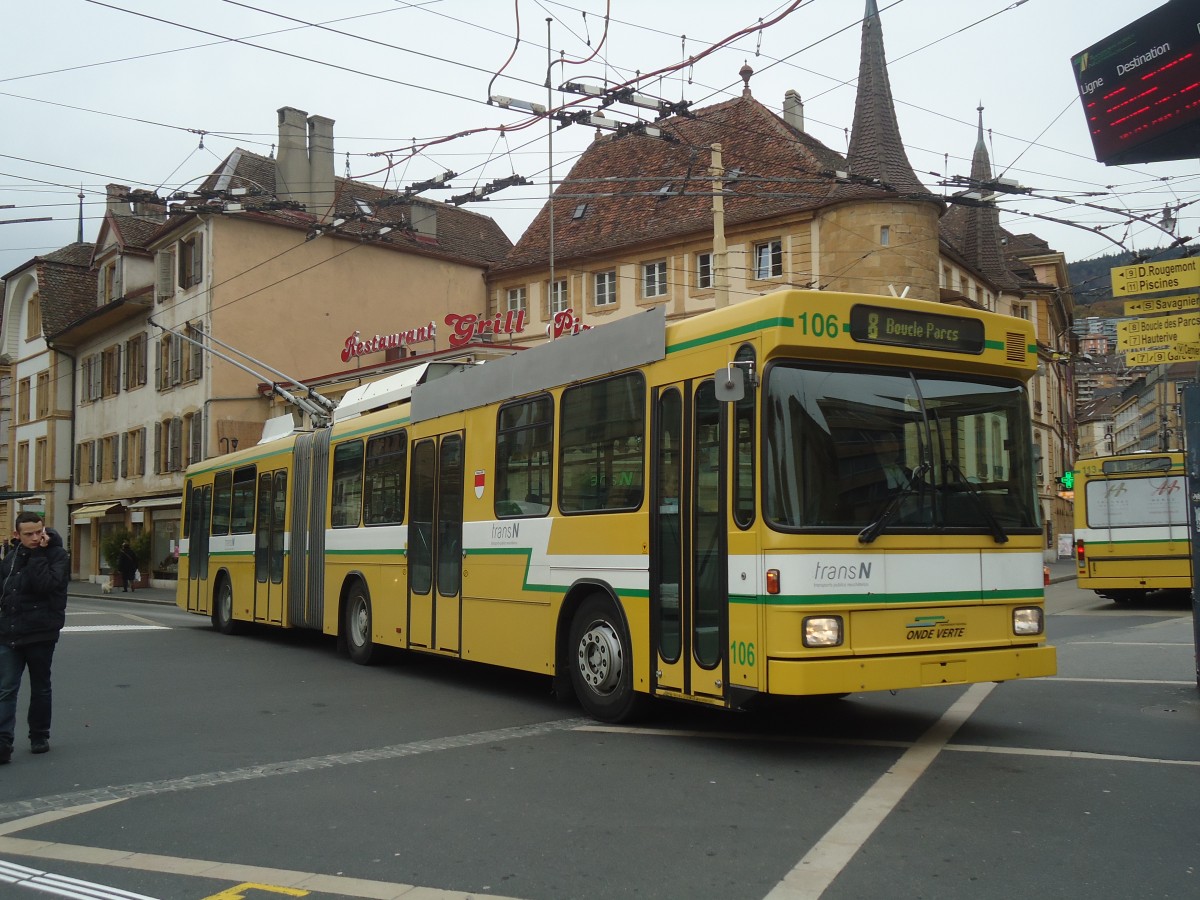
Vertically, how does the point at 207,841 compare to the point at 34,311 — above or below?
below

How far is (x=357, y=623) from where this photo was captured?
46.8 ft

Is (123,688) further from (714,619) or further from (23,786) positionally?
(714,619)

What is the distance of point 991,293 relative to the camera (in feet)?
165

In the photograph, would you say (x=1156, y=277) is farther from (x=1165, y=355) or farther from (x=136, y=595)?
(x=136, y=595)

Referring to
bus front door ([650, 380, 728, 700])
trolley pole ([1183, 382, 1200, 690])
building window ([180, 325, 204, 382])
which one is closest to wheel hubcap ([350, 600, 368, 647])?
bus front door ([650, 380, 728, 700])

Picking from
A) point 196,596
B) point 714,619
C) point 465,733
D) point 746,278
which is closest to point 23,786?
point 465,733

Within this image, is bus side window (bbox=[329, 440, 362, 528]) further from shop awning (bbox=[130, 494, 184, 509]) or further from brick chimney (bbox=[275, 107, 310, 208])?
shop awning (bbox=[130, 494, 184, 509])

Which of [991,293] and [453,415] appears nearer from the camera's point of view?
[453,415]

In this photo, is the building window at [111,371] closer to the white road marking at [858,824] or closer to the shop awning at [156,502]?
the shop awning at [156,502]

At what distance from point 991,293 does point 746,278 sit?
18.2 m

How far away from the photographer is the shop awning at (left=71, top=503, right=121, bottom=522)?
44.8m

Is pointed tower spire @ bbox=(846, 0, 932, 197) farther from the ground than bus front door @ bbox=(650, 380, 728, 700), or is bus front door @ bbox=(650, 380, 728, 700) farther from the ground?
pointed tower spire @ bbox=(846, 0, 932, 197)

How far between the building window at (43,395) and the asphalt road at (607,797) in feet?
152

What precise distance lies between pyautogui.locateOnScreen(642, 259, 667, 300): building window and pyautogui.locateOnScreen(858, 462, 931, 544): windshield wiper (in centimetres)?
3115
